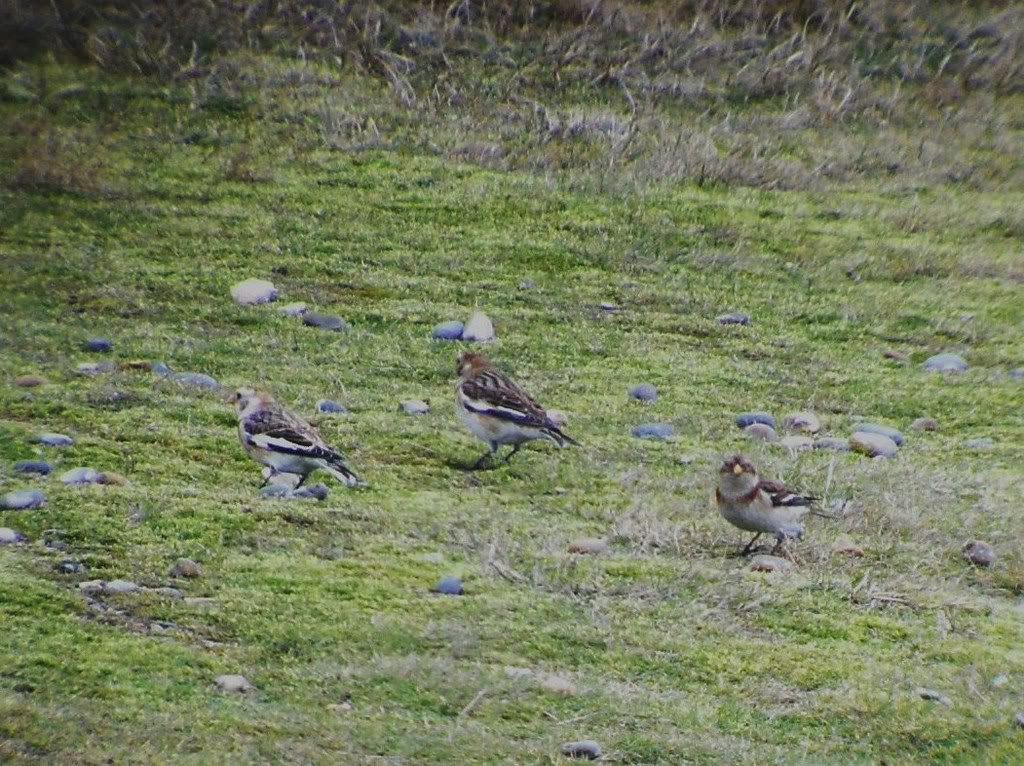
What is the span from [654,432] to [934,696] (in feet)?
12.9

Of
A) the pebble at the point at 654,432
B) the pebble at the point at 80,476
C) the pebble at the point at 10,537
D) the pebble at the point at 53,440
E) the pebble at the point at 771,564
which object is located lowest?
the pebble at the point at 53,440

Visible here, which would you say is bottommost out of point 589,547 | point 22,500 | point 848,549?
point 22,500

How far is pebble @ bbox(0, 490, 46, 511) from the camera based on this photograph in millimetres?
8391

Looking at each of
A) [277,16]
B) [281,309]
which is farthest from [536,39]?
[281,309]

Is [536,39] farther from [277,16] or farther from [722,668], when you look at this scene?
[722,668]

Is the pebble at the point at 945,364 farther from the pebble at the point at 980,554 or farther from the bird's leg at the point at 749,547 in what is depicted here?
the bird's leg at the point at 749,547

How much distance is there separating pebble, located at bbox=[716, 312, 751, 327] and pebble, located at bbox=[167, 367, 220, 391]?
13.6 ft

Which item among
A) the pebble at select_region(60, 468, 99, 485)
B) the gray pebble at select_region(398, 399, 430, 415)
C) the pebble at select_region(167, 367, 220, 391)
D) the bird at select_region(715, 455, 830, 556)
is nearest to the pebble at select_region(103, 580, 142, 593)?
the pebble at select_region(60, 468, 99, 485)

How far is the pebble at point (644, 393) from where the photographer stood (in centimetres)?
1157

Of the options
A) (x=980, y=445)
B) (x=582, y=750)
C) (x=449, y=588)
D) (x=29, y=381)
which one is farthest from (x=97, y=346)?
(x=582, y=750)

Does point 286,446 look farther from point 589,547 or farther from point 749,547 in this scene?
point 749,547

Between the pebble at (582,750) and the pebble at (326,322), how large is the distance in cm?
669

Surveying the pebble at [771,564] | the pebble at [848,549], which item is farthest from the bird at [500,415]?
the pebble at [848,549]

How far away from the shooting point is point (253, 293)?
1330cm
